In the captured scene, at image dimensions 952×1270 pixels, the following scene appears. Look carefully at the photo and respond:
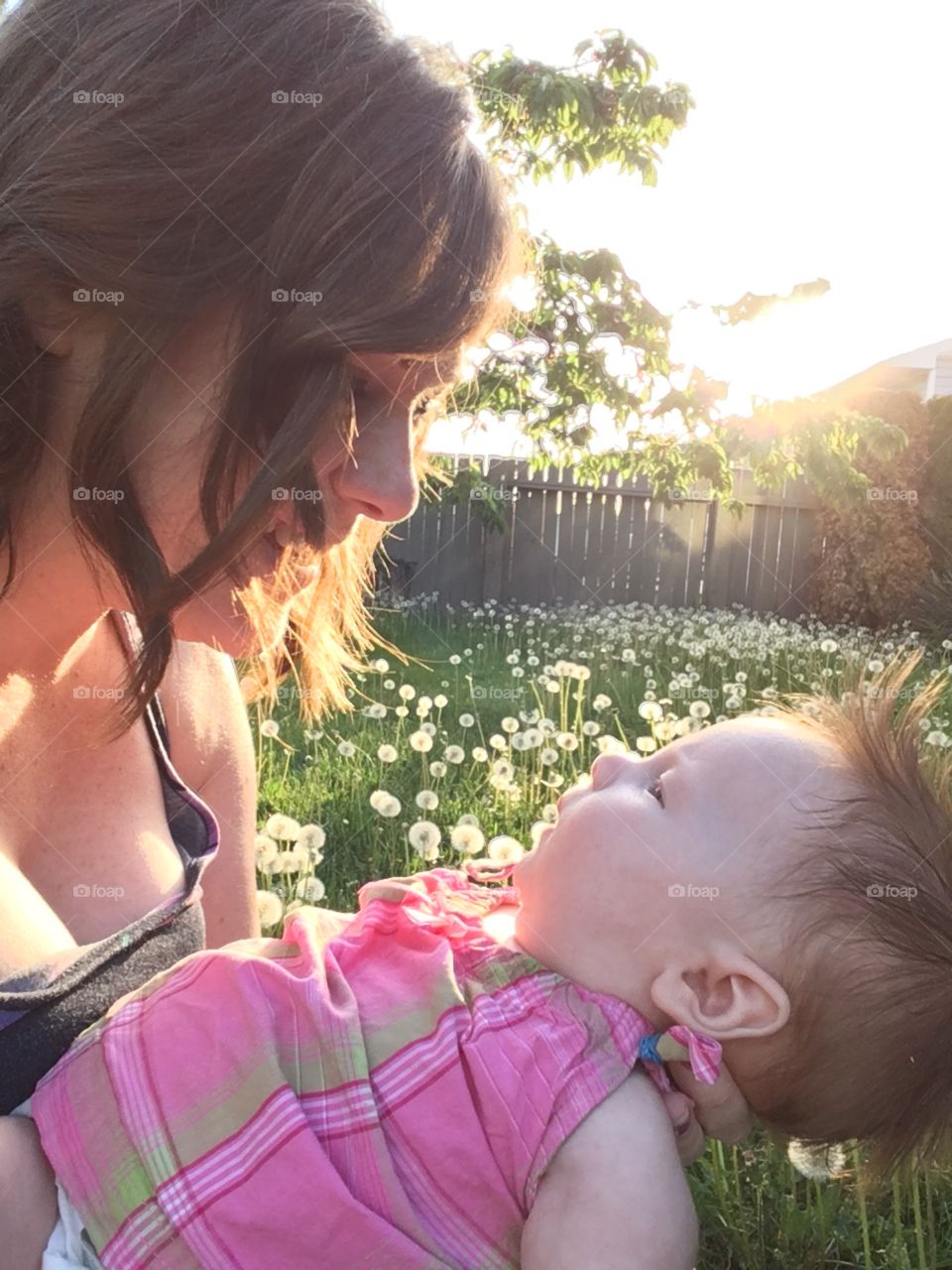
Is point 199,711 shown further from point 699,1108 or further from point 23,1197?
point 699,1108

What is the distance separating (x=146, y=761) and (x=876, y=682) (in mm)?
1131

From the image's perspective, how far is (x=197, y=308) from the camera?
1.25 metres

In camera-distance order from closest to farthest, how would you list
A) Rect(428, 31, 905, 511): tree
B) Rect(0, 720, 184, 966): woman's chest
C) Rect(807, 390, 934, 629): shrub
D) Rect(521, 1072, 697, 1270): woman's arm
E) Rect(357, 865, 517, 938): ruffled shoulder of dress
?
Rect(521, 1072, 697, 1270): woman's arm → Rect(357, 865, 517, 938): ruffled shoulder of dress → Rect(0, 720, 184, 966): woman's chest → Rect(428, 31, 905, 511): tree → Rect(807, 390, 934, 629): shrub

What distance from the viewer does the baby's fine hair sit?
123cm

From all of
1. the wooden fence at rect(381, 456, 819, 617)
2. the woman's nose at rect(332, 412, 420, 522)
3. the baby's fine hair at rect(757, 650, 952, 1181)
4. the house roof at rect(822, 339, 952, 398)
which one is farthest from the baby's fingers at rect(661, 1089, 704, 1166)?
the house roof at rect(822, 339, 952, 398)

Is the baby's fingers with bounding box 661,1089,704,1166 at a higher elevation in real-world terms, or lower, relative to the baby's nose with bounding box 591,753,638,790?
lower

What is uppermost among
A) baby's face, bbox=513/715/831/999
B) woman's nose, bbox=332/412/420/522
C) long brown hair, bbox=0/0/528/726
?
long brown hair, bbox=0/0/528/726

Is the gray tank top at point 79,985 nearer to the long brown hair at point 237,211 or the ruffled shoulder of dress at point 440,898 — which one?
the ruffled shoulder of dress at point 440,898

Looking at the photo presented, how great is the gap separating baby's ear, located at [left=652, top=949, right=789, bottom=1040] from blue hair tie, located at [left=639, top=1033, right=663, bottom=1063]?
0.14 feet

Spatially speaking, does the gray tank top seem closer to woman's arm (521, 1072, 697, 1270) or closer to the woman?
the woman

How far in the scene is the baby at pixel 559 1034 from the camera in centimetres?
109

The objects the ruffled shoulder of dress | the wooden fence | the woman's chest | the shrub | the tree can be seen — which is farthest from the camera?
the wooden fence

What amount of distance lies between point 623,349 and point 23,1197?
4.82m

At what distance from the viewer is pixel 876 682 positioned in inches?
64.3
